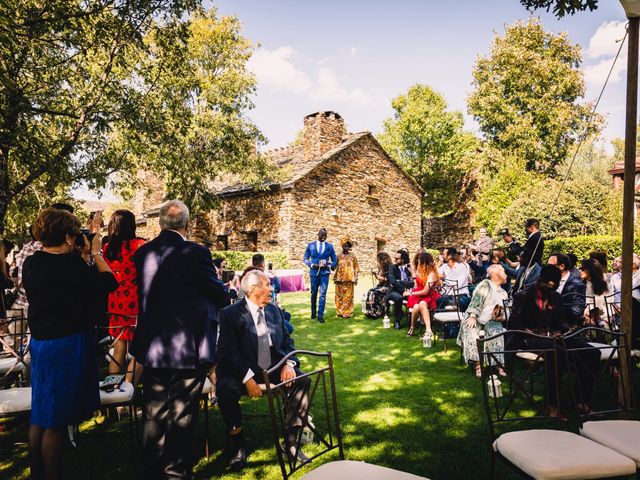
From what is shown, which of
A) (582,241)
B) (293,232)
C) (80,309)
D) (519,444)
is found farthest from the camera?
(293,232)

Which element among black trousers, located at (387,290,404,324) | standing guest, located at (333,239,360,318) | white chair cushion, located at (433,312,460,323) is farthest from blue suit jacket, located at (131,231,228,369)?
standing guest, located at (333,239,360,318)

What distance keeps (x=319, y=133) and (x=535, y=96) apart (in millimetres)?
16273

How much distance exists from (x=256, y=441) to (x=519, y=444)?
2315 mm

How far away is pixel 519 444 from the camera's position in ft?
8.20

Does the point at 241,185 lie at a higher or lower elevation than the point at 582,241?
higher

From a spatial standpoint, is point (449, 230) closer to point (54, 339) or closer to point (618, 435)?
point (618, 435)

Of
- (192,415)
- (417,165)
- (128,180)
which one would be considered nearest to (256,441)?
(192,415)

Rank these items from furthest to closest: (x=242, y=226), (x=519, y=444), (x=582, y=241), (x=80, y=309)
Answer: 1. (x=242, y=226)
2. (x=582, y=241)
3. (x=80, y=309)
4. (x=519, y=444)

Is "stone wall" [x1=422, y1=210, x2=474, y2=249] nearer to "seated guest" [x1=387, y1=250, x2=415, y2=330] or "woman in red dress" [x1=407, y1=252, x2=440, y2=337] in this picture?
"seated guest" [x1=387, y1=250, x2=415, y2=330]

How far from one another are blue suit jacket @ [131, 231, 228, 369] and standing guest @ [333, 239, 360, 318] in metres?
6.91

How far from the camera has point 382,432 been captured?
12.8 ft

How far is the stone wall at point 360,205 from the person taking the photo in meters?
20.2

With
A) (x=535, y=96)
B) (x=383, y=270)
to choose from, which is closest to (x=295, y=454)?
(x=383, y=270)

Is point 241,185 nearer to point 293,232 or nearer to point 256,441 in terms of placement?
point 293,232
